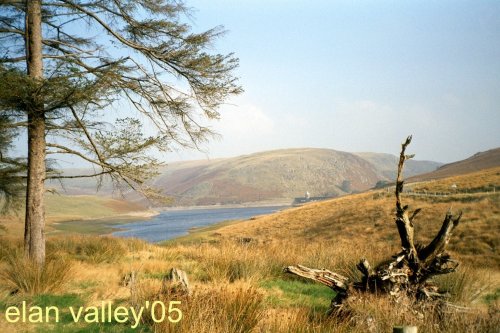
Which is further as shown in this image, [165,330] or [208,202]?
[208,202]

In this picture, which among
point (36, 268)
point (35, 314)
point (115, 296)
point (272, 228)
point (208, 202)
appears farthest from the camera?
point (208, 202)

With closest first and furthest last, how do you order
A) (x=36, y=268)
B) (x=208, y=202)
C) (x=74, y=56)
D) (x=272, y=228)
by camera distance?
(x=36, y=268) < (x=74, y=56) < (x=272, y=228) < (x=208, y=202)

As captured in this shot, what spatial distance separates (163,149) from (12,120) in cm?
360

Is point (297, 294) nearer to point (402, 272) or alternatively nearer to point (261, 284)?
point (261, 284)

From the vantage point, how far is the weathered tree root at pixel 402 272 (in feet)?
19.0

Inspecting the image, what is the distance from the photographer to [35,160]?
8.71 meters

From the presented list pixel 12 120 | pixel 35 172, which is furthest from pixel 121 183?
pixel 12 120

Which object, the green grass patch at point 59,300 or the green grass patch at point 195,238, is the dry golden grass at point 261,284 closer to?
the green grass patch at point 59,300

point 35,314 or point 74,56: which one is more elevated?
point 74,56

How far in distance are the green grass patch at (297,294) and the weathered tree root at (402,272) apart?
2.77 ft

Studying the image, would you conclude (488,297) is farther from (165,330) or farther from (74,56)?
(74,56)

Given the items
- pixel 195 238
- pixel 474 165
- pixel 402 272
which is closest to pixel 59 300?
pixel 402 272

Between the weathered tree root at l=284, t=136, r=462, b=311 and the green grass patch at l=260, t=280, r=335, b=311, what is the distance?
0.84m

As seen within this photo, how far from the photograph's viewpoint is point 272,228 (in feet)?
140
